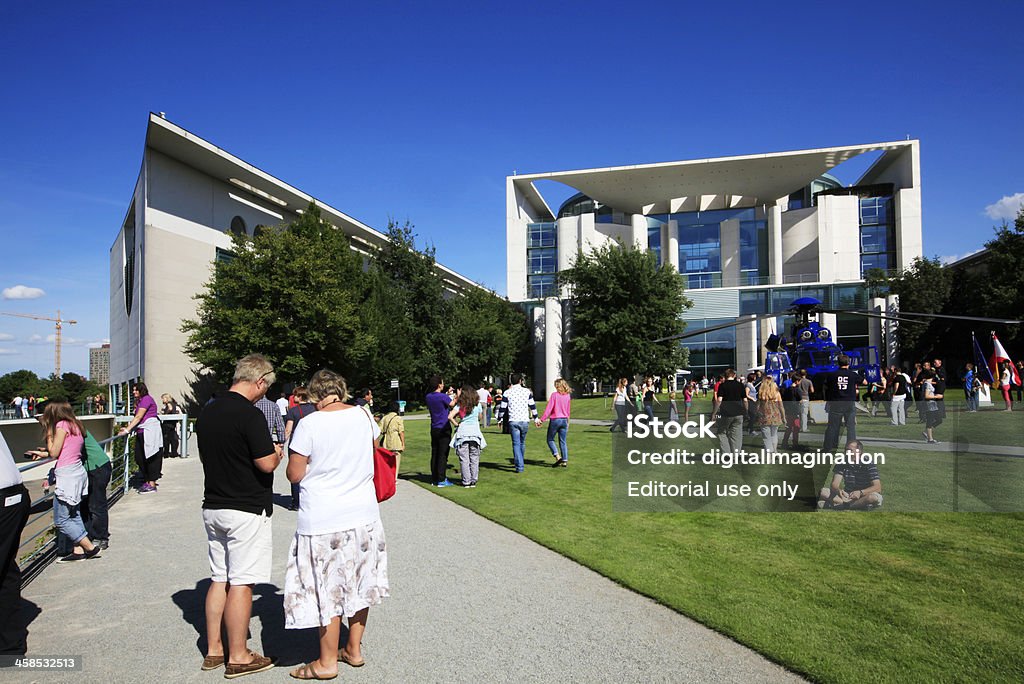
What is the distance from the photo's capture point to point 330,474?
12.1ft

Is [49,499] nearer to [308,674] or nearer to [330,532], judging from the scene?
[308,674]

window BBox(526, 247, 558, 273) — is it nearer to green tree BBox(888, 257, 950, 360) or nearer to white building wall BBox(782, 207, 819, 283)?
white building wall BBox(782, 207, 819, 283)

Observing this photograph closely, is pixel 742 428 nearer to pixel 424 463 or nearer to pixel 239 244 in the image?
pixel 424 463

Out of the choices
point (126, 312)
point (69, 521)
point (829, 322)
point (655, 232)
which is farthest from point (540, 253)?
point (69, 521)

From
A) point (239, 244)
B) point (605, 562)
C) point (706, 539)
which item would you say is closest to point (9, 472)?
point (605, 562)

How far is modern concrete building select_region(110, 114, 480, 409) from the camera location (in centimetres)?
3416

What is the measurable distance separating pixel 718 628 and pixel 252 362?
3.78 m

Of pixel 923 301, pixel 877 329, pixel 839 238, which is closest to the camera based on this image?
pixel 923 301

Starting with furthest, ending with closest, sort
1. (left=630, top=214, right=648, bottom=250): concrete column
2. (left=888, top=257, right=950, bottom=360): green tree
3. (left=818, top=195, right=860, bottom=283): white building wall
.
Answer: (left=630, top=214, right=648, bottom=250): concrete column < (left=818, top=195, right=860, bottom=283): white building wall < (left=888, top=257, right=950, bottom=360): green tree

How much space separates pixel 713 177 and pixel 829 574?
61650mm

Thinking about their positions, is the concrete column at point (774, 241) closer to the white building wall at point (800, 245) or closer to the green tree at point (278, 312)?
the white building wall at point (800, 245)

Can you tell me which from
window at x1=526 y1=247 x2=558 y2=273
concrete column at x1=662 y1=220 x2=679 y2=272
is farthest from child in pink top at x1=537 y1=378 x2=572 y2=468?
window at x1=526 y1=247 x2=558 y2=273

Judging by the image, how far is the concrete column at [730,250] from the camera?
6034 centimetres

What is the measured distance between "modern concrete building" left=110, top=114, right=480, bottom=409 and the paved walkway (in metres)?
30.5
